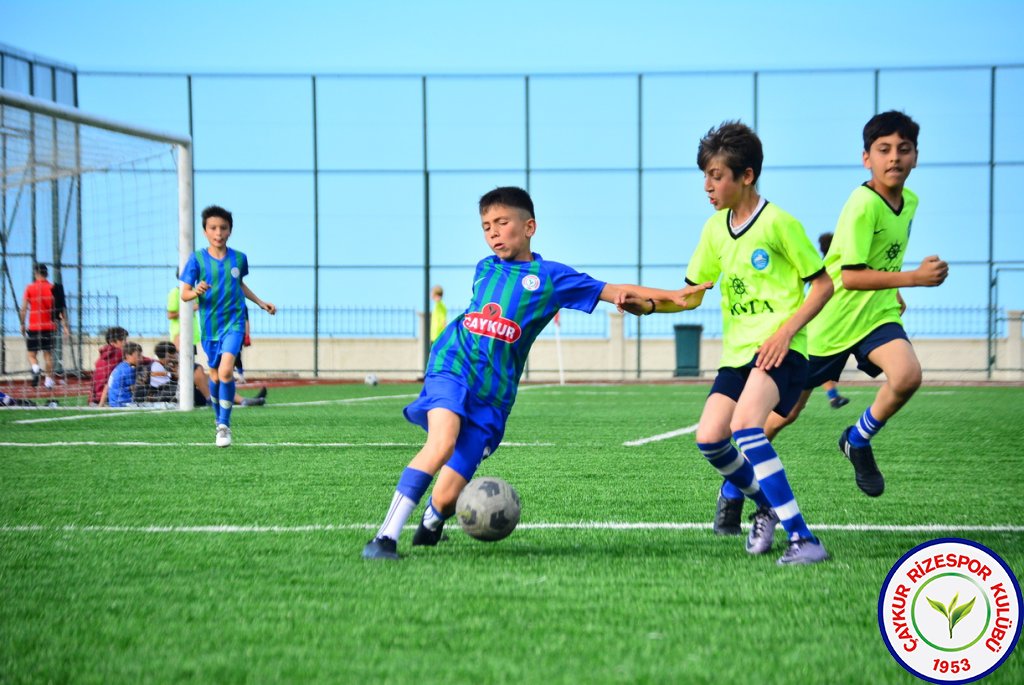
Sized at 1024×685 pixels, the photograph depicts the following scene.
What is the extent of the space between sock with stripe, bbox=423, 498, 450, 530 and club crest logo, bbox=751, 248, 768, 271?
1.55 meters

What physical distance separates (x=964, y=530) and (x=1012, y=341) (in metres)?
27.0

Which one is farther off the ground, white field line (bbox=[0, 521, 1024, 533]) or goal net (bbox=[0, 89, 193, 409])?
goal net (bbox=[0, 89, 193, 409])

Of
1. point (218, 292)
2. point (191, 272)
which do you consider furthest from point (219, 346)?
point (191, 272)

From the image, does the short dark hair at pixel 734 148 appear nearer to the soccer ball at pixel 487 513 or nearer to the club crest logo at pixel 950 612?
the soccer ball at pixel 487 513

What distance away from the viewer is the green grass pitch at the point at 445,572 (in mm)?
3090

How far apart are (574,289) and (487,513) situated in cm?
97

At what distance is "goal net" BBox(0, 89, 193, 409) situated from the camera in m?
13.9

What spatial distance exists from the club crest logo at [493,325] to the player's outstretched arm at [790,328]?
3.18ft

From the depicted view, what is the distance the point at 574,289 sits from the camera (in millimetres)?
4941

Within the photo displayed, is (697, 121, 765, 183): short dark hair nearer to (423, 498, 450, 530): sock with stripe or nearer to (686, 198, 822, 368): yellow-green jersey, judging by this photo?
(686, 198, 822, 368): yellow-green jersey

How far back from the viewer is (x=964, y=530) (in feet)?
16.8

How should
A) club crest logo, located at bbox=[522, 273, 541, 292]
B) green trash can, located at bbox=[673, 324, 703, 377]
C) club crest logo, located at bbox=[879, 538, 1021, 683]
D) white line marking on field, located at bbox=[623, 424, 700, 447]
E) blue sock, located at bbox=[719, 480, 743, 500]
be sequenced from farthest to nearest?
green trash can, located at bbox=[673, 324, 703, 377] < white line marking on field, located at bbox=[623, 424, 700, 447] < blue sock, located at bbox=[719, 480, 743, 500] < club crest logo, located at bbox=[522, 273, 541, 292] < club crest logo, located at bbox=[879, 538, 1021, 683]

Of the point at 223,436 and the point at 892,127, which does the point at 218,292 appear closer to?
the point at 223,436

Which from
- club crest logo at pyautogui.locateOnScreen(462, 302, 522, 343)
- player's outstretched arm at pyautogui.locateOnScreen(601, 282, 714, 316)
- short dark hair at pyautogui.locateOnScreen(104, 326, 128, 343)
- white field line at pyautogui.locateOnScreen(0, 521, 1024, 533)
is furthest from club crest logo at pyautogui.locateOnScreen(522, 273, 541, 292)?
short dark hair at pyautogui.locateOnScreen(104, 326, 128, 343)
